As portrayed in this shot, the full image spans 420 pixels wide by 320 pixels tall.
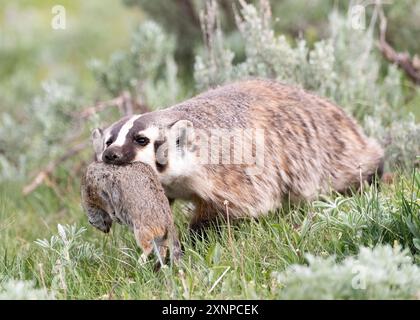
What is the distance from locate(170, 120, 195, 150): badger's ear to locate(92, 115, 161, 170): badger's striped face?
75 mm

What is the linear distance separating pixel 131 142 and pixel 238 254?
616 mm

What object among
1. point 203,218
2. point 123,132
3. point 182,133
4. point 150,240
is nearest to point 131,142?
point 123,132

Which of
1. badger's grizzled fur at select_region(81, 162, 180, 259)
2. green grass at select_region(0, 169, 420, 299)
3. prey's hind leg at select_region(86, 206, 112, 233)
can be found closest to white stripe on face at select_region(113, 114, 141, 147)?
badger's grizzled fur at select_region(81, 162, 180, 259)

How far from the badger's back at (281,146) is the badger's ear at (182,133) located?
0.14 meters

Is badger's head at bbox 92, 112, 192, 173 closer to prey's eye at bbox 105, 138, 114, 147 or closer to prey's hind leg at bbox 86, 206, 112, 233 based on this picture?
prey's eye at bbox 105, 138, 114, 147

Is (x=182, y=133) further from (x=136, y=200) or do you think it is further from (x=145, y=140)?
(x=136, y=200)

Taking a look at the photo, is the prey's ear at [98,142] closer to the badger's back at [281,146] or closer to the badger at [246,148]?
the badger at [246,148]

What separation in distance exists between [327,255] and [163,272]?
2.04 feet

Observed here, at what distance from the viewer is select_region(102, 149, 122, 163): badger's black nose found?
10.5ft

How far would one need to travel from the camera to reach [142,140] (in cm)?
334

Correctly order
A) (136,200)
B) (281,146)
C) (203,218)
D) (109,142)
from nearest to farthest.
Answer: (136,200) < (109,142) < (203,218) < (281,146)

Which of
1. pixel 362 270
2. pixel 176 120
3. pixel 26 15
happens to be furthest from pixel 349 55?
pixel 26 15

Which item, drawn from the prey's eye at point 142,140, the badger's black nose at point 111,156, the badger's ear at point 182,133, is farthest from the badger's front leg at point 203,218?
the badger's black nose at point 111,156

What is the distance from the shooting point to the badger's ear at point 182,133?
136 inches
